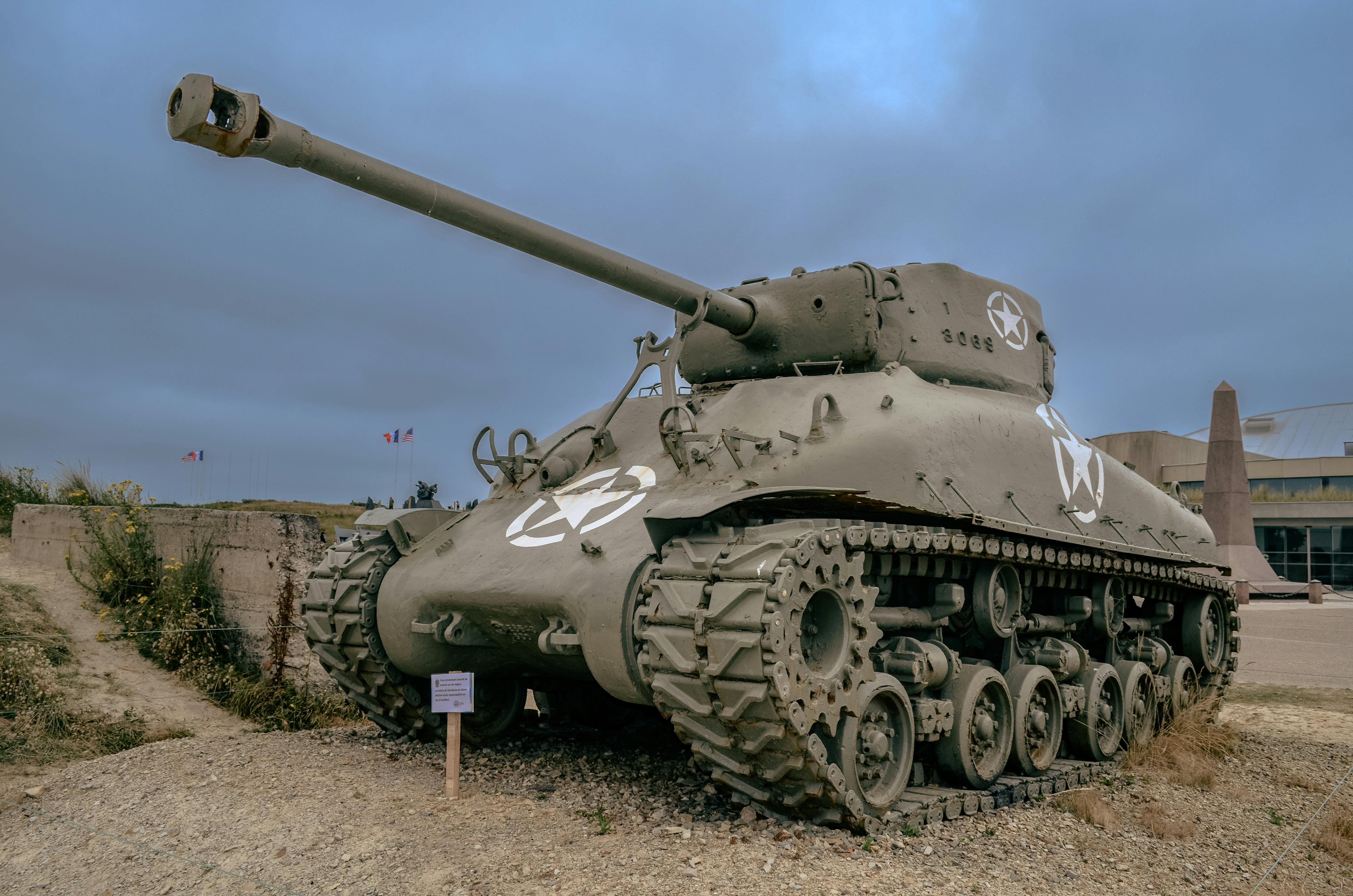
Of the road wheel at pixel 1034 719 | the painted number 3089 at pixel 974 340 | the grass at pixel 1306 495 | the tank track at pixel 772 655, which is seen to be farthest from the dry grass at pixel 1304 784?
the grass at pixel 1306 495

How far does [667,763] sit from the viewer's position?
8117mm

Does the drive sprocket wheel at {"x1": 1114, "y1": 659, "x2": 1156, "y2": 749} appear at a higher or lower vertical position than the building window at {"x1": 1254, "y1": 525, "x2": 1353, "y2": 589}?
lower

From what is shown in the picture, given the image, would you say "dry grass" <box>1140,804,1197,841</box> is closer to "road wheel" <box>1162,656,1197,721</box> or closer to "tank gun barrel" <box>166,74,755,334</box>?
"road wheel" <box>1162,656,1197,721</box>

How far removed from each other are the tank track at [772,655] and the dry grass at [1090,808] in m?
0.99

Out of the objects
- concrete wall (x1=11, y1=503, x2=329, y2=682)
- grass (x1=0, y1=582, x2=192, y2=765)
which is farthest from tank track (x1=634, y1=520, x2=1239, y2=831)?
concrete wall (x1=11, y1=503, x2=329, y2=682)

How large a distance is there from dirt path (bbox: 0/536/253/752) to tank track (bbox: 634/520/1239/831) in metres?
5.74

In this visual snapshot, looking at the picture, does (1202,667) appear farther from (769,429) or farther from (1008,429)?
(769,429)

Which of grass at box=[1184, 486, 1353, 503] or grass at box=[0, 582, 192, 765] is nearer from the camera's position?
grass at box=[0, 582, 192, 765]

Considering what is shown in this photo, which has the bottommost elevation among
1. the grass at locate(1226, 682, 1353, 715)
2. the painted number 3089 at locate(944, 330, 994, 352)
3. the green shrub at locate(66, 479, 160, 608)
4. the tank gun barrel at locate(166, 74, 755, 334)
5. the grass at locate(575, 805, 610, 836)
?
the grass at locate(1226, 682, 1353, 715)

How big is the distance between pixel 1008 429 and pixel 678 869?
4.48 m

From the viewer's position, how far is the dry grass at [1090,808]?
6.96 metres

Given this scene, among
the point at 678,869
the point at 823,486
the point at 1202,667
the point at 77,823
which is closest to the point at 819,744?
the point at 678,869

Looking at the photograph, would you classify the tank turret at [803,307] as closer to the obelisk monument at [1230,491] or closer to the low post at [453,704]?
the low post at [453,704]

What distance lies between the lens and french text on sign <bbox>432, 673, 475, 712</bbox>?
7.13m
